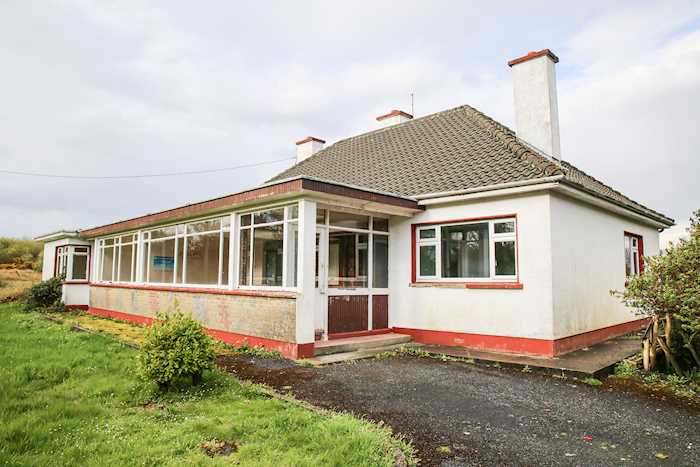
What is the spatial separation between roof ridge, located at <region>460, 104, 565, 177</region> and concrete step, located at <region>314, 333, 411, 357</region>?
469 centimetres

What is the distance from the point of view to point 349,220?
32.6 feet

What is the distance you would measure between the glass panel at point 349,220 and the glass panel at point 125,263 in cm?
998

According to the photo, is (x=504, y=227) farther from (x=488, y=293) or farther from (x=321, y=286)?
(x=321, y=286)

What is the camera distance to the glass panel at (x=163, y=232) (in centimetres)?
1333

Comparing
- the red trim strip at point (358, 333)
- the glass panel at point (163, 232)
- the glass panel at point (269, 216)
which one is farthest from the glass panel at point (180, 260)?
the red trim strip at point (358, 333)

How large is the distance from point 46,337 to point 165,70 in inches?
289

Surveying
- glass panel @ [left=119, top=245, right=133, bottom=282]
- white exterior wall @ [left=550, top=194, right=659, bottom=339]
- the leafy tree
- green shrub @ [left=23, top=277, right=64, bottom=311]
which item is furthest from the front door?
green shrub @ [left=23, top=277, right=64, bottom=311]

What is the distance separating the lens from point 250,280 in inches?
389

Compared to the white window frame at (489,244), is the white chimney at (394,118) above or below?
above

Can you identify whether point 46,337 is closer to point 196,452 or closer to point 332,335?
point 332,335

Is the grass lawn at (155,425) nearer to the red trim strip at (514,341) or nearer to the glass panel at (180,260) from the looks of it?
the red trim strip at (514,341)

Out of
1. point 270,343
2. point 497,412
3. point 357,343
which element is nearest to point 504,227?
point 357,343

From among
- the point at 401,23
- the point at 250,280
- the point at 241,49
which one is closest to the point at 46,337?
the point at 250,280

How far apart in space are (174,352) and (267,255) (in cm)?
401
